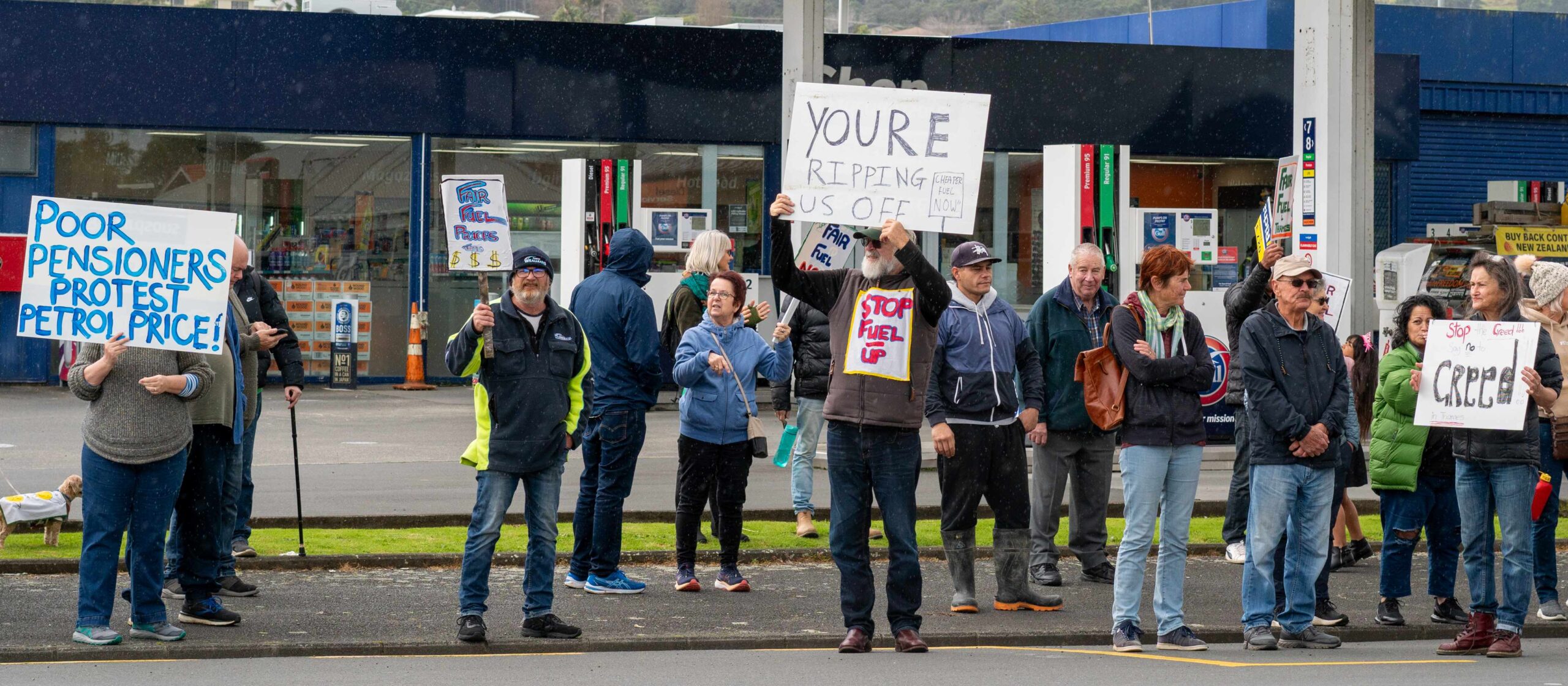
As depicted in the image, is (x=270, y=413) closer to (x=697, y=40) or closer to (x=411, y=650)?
(x=697, y=40)

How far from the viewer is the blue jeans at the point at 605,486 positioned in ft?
31.8

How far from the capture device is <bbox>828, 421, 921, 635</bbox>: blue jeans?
8.41m

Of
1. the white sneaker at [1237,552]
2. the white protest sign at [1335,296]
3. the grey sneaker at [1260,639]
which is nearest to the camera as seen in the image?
the grey sneaker at [1260,639]

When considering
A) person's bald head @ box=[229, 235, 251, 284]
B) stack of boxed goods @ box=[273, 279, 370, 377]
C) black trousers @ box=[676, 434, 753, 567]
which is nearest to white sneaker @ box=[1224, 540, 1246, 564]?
black trousers @ box=[676, 434, 753, 567]

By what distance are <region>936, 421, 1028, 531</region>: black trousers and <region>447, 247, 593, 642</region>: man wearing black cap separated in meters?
2.04

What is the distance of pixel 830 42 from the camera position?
26312 millimetres

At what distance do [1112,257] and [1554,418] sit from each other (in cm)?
860

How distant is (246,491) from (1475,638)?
22.9 feet

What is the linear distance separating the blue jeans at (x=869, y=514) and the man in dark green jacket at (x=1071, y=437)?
2.04m

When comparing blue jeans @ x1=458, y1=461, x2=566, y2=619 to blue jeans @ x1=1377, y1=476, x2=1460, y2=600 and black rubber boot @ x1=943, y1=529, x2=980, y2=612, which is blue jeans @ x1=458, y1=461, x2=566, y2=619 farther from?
blue jeans @ x1=1377, y1=476, x2=1460, y2=600

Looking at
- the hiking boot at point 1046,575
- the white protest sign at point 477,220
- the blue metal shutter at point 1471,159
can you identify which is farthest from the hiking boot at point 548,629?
the blue metal shutter at point 1471,159

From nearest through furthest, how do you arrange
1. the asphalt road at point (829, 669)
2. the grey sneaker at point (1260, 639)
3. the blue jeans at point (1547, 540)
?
the asphalt road at point (829, 669) < the grey sneaker at point (1260, 639) < the blue jeans at point (1547, 540)

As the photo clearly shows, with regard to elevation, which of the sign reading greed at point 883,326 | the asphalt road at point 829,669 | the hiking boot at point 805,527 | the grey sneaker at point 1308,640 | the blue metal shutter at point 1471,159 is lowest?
the asphalt road at point 829,669

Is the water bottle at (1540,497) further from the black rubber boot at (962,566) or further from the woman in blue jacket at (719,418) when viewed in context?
the woman in blue jacket at (719,418)
